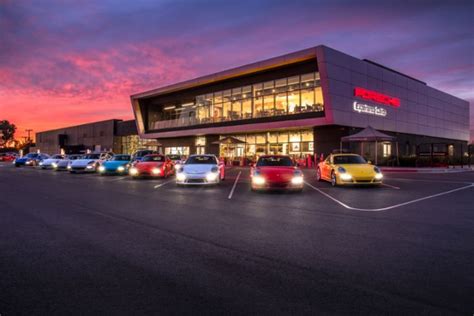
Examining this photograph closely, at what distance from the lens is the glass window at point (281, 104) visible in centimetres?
3459

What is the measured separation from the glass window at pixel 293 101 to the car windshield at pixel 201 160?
19165 millimetres

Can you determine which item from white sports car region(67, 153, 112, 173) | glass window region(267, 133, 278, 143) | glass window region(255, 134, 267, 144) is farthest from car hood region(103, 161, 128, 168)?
glass window region(255, 134, 267, 144)

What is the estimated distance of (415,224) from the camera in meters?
6.96

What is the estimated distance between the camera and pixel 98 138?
67.6m

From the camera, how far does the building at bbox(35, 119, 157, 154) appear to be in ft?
200

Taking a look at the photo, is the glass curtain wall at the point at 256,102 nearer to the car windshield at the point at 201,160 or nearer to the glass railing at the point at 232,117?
the glass railing at the point at 232,117

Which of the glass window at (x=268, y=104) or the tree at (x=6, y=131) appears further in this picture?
the tree at (x=6, y=131)

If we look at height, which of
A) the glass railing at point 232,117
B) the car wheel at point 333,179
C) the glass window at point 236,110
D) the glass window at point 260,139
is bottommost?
the car wheel at point 333,179

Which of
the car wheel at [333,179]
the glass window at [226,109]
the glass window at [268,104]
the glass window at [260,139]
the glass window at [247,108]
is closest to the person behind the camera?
the car wheel at [333,179]

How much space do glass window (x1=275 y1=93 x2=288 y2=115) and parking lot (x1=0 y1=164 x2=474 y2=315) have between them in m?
26.6

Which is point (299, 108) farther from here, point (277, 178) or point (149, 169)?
point (277, 178)

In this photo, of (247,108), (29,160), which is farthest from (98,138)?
(247,108)

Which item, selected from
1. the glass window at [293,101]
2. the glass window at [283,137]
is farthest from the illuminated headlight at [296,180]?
the glass window at [283,137]

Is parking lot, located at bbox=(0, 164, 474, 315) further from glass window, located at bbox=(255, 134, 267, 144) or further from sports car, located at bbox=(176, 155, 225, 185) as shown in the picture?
glass window, located at bbox=(255, 134, 267, 144)
